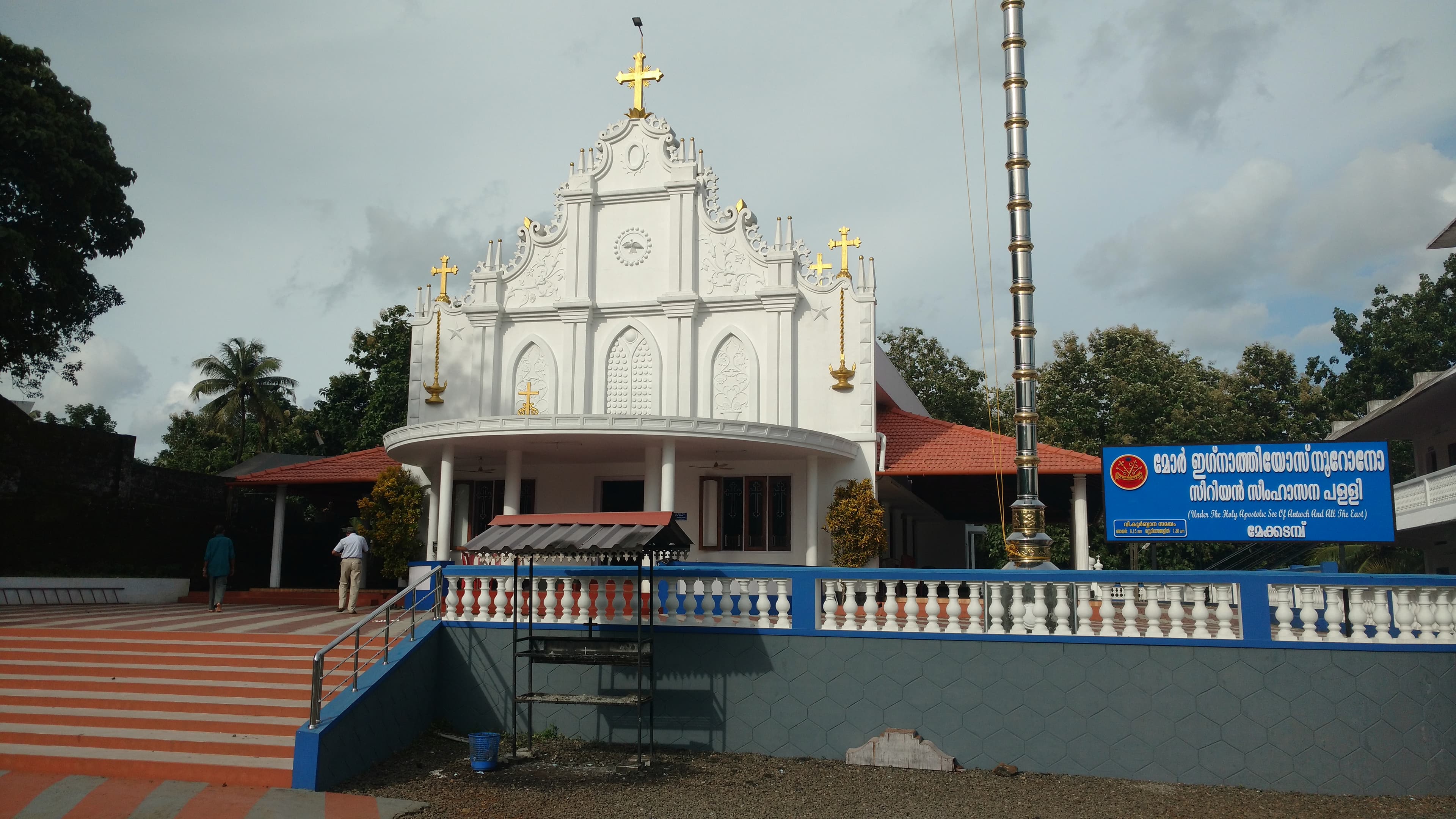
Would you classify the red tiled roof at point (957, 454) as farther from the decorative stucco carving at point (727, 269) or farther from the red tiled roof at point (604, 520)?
the red tiled roof at point (604, 520)

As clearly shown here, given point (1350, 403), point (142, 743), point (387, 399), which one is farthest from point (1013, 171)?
point (1350, 403)

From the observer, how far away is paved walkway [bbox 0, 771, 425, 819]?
26.4 ft

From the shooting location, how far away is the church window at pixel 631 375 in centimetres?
1920

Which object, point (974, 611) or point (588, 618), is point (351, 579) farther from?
point (974, 611)

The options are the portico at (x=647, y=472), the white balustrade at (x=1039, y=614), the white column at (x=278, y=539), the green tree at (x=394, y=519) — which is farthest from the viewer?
the white column at (x=278, y=539)

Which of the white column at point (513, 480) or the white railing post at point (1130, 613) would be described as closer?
the white railing post at point (1130, 613)

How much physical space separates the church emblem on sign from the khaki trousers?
24.4 feet

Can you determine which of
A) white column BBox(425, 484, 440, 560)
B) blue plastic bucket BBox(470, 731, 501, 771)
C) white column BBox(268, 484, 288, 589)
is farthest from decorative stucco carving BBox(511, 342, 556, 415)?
blue plastic bucket BBox(470, 731, 501, 771)

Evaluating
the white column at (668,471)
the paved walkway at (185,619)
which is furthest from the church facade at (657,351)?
the paved walkway at (185,619)

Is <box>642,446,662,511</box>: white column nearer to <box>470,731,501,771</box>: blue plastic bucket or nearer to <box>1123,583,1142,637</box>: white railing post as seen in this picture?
<box>470,731,501,771</box>: blue plastic bucket

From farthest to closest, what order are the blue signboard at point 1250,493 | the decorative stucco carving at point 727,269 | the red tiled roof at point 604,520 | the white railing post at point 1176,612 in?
1. the decorative stucco carving at point 727,269
2. the blue signboard at point 1250,493
3. the red tiled roof at point 604,520
4. the white railing post at point 1176,612

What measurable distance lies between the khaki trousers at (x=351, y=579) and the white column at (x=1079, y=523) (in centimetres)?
1174

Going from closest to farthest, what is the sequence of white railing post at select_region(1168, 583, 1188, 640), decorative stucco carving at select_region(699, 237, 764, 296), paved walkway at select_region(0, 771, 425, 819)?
1. paved walkway at select_region(0, 771, 425, 819)
2. white railing post at select_region(1168, 583, 1188, 640)
3. decorative stucco carving at select_region(699, 237, 764, 296)

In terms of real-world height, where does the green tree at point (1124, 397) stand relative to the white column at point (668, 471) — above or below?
above
